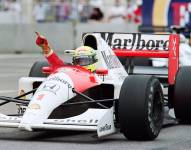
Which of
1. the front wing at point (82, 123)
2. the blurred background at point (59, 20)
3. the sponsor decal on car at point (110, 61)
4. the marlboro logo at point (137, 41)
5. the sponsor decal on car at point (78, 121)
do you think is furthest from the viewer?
the blurred background at point (59, 20)

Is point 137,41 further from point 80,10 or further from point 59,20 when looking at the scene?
point 80,10

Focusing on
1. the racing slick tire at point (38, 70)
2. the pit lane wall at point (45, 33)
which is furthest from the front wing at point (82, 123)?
the pit lane wall at point (45, 33)

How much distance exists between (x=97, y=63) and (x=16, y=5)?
19545mm

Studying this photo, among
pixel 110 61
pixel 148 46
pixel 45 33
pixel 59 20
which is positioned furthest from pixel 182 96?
pixel 59 20

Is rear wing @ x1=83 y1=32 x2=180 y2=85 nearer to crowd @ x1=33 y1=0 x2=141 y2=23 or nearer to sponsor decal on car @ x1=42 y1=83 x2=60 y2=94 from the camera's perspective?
sponsor decal on car @ x1=42 y1=83 x2=60 y2=94

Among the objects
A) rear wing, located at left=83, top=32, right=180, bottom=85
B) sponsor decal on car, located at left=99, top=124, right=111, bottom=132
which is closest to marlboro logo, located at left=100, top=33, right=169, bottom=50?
rear wing, located at left=83, top=32, right=180, bottom=85

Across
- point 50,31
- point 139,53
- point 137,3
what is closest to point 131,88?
point 139,53

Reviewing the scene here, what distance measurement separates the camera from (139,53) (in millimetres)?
11914

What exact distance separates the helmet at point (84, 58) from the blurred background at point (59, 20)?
16.7m

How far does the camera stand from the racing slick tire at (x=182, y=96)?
10570 mm

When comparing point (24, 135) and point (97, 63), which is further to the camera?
point (97, 63)

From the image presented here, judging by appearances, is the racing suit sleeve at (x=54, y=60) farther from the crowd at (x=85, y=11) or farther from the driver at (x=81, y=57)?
the crowd at (x=85, y=11)

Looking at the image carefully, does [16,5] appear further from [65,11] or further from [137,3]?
[137,3]

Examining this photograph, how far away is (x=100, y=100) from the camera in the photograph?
31.3 ft
